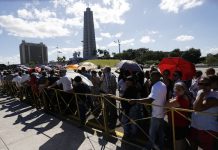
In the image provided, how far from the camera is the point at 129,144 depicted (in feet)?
19.3

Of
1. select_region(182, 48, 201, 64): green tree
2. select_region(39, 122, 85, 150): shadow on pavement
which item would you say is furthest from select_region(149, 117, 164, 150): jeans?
select_region(182, 48, 201, 64): green tree

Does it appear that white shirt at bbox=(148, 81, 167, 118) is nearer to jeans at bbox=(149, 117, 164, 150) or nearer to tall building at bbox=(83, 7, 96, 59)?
jeans at bbox=(149, 117, 164, 150)

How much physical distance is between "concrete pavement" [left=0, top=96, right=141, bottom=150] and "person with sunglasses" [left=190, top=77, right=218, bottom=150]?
201 cm

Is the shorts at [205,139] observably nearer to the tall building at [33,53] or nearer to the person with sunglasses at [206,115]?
the person with sunglasses at [206,115]

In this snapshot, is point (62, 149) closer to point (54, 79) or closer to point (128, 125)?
point (128, 125)

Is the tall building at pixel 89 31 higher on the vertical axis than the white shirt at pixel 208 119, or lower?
higher

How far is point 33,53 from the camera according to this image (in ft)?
553

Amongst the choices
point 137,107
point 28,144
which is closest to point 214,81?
point 137,107

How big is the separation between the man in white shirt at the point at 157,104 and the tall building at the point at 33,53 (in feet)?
521

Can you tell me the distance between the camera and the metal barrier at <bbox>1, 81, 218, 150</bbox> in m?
6.28

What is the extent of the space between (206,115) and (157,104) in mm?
989

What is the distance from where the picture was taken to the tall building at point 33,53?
16150cm

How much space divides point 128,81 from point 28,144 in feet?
10.7

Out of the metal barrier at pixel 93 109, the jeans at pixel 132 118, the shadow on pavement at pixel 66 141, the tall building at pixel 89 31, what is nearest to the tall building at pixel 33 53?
the tall building at pixel 89 31
